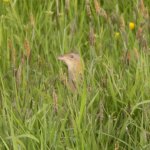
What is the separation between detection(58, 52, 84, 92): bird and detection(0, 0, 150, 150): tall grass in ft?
0.27

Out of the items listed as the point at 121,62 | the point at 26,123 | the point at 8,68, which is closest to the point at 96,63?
the point at 121,62

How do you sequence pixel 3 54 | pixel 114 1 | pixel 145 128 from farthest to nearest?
1. pixel 114 1
2. pixel 3 54
3. pixel 145 128

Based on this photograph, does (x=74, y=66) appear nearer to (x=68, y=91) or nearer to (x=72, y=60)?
(x=72, y=60)

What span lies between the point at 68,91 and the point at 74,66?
500 millimetres

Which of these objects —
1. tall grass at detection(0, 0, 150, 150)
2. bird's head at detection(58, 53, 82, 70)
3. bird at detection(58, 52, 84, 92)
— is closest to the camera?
tall grass at detection(0, 0, 150, 150)

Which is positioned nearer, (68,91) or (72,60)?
(68,91)

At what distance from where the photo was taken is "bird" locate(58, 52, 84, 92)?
165 inches

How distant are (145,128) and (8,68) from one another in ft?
3.92

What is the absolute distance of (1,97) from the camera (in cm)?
380

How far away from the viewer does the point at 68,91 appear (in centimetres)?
386

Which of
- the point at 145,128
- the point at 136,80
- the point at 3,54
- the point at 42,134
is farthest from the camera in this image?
the point at 3,54

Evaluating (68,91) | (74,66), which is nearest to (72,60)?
(74,66)

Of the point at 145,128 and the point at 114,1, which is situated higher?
the point at 114,1

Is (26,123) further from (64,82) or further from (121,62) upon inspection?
(121,62)
